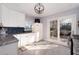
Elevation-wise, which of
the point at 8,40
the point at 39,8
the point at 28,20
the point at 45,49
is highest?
the point at 39,8

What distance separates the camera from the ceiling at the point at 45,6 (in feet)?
4.14

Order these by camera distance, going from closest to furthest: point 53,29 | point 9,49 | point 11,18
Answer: point 9,49, point 11,18, point 53,29

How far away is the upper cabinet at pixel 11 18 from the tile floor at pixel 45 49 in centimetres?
38

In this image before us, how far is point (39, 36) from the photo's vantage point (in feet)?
4.57

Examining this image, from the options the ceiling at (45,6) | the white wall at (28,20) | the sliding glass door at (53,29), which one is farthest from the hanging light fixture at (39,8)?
the sliding glass door at (53,29)

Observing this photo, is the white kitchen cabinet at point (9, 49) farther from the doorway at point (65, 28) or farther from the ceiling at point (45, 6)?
the doorway at point (65, 28)

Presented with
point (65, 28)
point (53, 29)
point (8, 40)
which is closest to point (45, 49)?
point (53, 29)

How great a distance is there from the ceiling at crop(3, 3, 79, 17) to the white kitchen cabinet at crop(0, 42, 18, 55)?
52 cm

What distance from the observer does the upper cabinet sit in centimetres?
126

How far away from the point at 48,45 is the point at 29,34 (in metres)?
0.35

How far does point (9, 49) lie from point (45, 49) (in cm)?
54

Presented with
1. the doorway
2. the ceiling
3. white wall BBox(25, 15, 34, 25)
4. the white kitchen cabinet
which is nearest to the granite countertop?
the white kitchen cabinet

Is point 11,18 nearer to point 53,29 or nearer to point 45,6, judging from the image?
point 45,6

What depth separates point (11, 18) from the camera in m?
1.30
